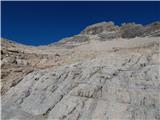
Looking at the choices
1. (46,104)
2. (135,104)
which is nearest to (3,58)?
(46,104)

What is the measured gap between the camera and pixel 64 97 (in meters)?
18.5

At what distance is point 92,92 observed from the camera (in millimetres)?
18016

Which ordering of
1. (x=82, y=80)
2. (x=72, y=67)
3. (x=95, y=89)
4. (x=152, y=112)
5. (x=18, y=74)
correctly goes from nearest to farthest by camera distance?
(x=152, y=112) < (x=95, y=89) < (x=82, y=80) < (x=72, y=67) < (x=18, y=74)

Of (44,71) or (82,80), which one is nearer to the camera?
(82,80)

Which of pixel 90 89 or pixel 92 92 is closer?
pixel 92 92

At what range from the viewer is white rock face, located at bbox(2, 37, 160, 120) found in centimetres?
1617

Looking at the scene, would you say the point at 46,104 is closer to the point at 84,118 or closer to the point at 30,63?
the point at 84,118

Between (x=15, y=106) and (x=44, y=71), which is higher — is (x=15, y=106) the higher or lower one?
the lower one

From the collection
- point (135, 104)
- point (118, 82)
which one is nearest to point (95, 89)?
point (118, 82)

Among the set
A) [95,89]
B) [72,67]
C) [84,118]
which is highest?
[72,67]

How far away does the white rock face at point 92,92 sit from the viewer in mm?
16172

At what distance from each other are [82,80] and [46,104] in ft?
10.9

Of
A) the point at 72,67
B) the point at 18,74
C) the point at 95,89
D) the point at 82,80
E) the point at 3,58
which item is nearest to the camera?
the point at 95,89

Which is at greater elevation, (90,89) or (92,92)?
(90,89)
